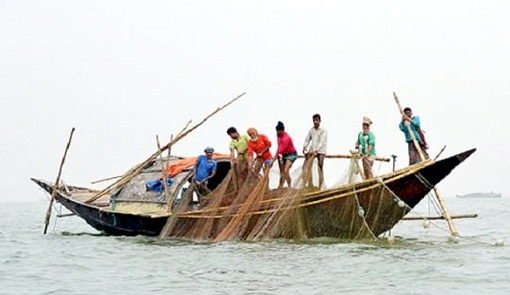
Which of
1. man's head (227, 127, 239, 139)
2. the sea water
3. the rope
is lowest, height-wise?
the sea water

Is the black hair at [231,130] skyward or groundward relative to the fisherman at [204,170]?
skyward

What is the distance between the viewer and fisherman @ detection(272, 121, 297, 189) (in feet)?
56.6

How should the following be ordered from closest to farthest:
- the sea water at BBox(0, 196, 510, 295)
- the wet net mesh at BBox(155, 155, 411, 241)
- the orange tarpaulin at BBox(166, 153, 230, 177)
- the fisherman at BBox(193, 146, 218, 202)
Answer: the sea water at BBox(0, 196, 510, 295) < the wet net mesh at BBox(155, 155, 411, 241) < the fisherman at BBox(193, 146, 218, 202) < the orange tarpaulin at BBox(166, 153, 230, 177)

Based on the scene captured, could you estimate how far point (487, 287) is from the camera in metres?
12.2

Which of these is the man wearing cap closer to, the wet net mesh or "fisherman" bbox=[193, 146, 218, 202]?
"fisherman" bbox=[193, 146, 218, 202]

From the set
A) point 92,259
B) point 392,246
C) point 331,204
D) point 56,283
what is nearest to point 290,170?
point 331,204

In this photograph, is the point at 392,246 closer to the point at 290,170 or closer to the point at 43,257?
the point at 290,170

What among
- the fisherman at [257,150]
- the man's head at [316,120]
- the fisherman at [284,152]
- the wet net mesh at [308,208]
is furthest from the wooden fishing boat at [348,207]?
the man's head at [316,120]

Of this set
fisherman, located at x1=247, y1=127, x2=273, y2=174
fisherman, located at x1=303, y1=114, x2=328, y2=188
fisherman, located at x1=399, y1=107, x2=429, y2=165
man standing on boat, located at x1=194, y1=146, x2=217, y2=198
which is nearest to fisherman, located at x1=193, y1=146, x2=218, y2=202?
man standing on boat, located at x1=194, y1=146, x2=217, y2=198

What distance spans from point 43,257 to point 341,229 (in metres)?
5.96

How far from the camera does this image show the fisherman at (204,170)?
18625 mm

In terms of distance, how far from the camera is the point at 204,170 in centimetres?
1870

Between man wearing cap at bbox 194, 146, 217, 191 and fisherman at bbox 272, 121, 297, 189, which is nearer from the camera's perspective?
fisherman at bbox 272, 121, 297, 189

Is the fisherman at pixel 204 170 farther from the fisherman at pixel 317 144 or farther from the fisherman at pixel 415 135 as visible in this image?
the fisherman at pixel 415 135
